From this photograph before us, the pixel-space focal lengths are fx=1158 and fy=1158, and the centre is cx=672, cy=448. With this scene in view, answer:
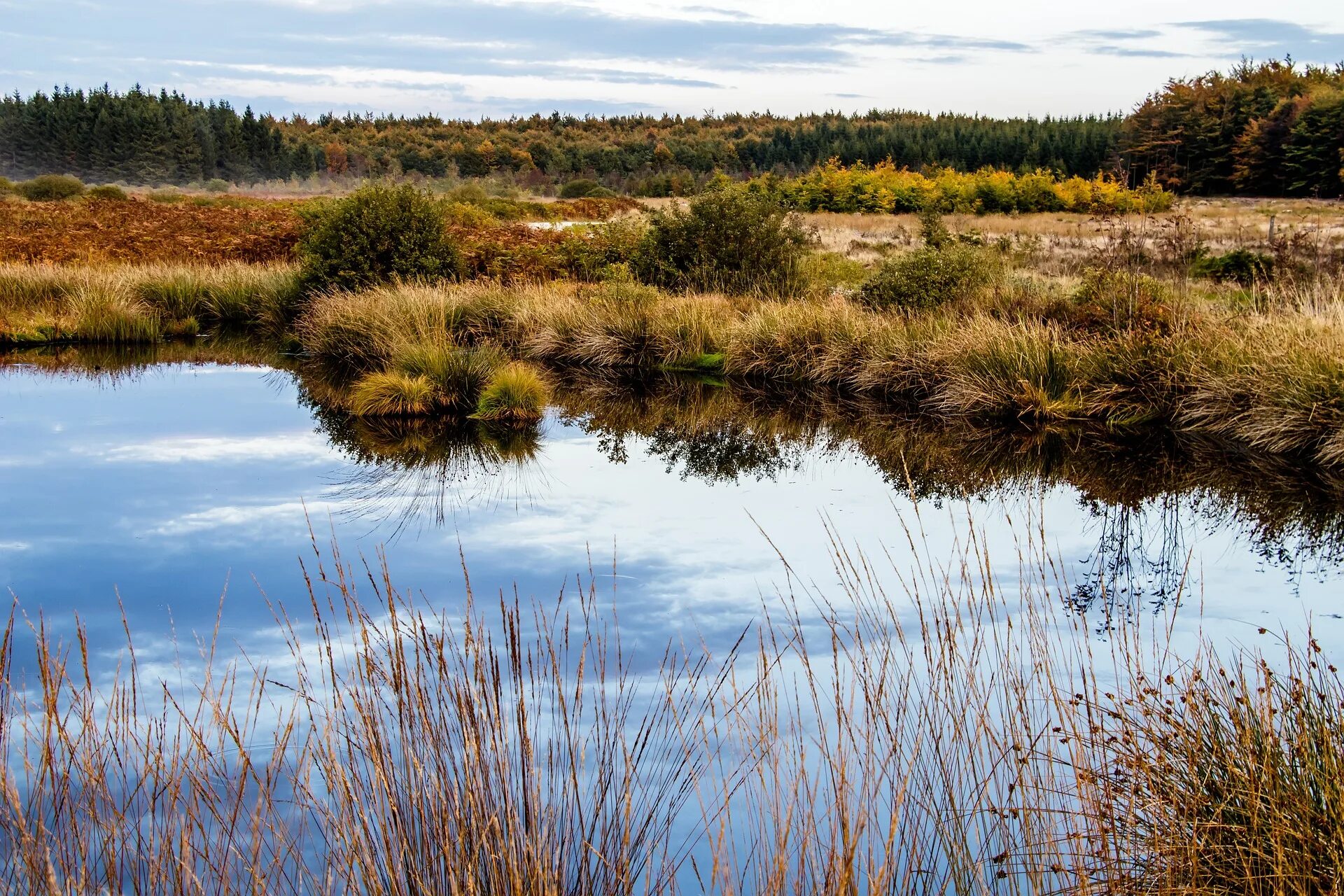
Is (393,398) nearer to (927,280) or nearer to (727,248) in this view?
(927,280)

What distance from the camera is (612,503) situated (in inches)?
322

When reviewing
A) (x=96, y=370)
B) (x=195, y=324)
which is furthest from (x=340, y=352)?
(x=195, y=324)

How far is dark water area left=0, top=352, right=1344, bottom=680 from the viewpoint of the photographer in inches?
230

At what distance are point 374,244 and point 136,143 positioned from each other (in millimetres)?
57875

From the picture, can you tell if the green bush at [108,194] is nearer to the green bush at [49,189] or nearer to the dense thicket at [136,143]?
the green bush at [49,189]

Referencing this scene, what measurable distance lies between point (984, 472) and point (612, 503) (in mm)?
2902

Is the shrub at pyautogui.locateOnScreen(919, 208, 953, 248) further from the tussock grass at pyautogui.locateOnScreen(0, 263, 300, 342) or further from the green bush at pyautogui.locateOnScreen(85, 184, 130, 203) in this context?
the green bush at pyautogui.locateOnScreen(85, 184, 130, 203)

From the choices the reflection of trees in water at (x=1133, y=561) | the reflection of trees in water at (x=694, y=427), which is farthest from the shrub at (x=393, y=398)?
the reflection of trees in water at (x=1133, y=561)

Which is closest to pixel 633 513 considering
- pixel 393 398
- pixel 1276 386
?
pixel 393 398

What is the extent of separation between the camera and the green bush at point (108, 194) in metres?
40.4

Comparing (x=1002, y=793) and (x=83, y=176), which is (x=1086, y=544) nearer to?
(x=1002, y=793)

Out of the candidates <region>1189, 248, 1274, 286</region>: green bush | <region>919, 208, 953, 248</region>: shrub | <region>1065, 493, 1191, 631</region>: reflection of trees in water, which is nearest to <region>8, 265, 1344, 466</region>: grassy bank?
<region>919, 208, 953, 248</region>: shrub

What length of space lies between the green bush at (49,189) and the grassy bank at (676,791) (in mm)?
44012

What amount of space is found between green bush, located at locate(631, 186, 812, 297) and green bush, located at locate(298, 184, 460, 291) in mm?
3508
